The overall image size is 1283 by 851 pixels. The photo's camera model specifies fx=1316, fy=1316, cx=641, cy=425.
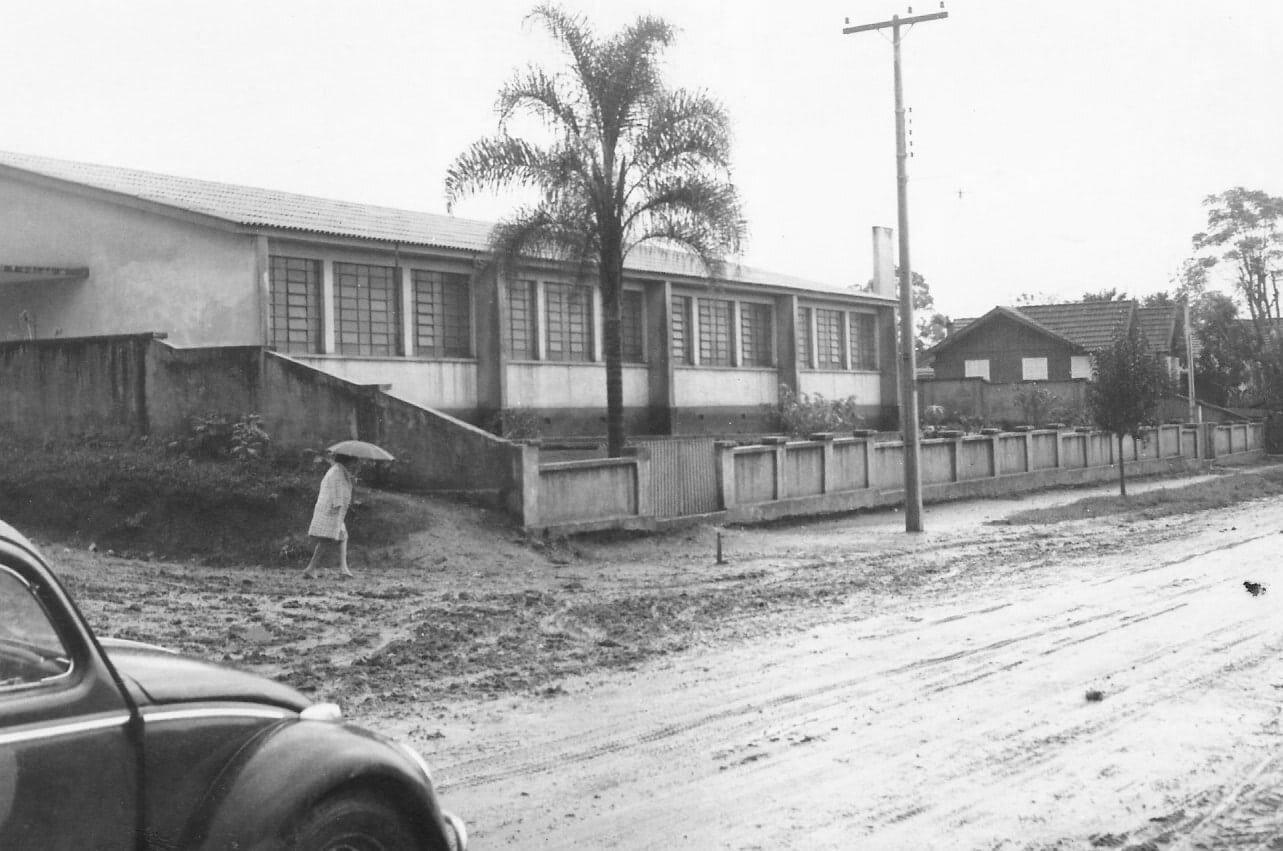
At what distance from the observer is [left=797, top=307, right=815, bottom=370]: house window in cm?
3638

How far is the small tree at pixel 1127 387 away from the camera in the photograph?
2958cm

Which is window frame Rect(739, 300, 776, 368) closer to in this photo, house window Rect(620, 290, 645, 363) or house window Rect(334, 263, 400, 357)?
house window Rect(620, 290, 645, 363)

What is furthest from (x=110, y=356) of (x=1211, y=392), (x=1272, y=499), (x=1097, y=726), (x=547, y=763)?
(x=1211, y=392)

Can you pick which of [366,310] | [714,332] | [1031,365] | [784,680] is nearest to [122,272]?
[366,310]

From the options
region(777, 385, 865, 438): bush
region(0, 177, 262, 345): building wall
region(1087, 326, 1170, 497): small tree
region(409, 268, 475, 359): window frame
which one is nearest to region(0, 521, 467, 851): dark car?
region(0, 177, 262, 345): building wall

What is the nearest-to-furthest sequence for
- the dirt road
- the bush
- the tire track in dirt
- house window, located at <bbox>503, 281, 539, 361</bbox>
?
the dirt road → the tire track in dirt → house window, located at <bbox>503, 281, 539, 361</bbox> → the bush

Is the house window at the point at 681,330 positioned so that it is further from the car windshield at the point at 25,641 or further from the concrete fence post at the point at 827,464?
the car windshield at the point at 25,641

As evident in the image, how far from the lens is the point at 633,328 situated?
30.8 metres

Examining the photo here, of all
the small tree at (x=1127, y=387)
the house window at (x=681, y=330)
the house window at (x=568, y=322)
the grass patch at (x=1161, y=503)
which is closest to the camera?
the grass patch at (x=1161, y=503)

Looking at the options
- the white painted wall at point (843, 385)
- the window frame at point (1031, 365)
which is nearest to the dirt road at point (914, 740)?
the white painted wall at point (843, 385)

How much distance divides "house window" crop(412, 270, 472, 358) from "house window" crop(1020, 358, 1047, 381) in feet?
113

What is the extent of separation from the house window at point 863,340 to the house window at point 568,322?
480 inches

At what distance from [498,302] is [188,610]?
15.2m

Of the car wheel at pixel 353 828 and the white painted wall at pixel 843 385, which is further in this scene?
the white painted wall at pixel 843 385
